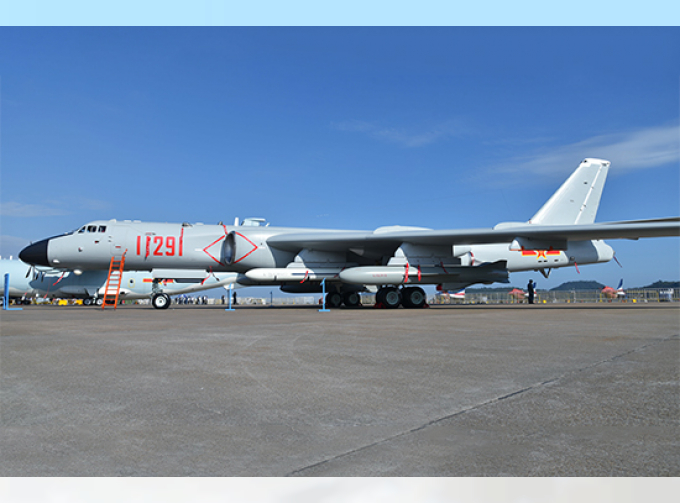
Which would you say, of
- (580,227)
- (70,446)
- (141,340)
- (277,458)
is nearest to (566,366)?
(277,458)

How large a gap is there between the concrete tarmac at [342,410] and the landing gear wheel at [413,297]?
10.7m

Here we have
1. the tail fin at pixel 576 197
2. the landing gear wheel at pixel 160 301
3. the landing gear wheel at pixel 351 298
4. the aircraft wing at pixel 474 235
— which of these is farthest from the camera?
the tail fin at pixel 576 197

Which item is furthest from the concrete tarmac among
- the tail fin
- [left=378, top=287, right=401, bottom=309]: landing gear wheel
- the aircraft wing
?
the tail fin

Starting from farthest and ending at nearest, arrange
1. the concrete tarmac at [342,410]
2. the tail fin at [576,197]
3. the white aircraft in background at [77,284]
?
the white aircraft in background at [77,284] → the tail fin at [576,197] → the concrete tarmac at [342,410]

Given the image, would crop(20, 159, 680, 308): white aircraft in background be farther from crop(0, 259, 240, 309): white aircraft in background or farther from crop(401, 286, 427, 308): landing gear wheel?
crop(0, 259, 240, 309): white aircraft in background

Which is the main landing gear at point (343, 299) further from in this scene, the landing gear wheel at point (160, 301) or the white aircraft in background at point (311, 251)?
the landing gear wheel at point (160, 301)

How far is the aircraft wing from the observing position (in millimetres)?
14461

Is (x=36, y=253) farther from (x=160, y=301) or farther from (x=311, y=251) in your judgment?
(x=311, y=251)

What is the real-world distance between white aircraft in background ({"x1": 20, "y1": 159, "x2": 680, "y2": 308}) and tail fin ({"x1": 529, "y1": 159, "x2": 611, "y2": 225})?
2.88 m

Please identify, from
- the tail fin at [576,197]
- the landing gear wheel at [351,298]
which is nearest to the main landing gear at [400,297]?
the landing gear wheel at [351,298]

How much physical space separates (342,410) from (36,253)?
55.2 feet

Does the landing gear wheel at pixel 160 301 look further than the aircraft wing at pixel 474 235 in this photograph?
Yes

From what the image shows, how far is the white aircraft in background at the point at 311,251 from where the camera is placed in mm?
15547

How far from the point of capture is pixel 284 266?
57.3 ft
